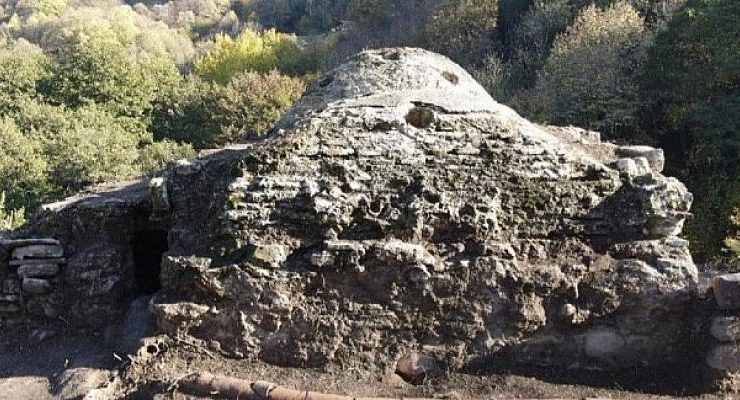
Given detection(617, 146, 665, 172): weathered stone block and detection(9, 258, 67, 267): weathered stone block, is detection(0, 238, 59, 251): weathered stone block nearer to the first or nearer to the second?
detection(9, 258, 67, 267): weathered stone block

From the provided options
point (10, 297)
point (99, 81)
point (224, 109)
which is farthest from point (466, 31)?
point (10, 297)

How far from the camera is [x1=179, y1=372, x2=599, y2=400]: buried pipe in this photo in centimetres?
529

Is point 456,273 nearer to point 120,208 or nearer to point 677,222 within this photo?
point 677,222

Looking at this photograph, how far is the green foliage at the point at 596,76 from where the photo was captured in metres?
16.3

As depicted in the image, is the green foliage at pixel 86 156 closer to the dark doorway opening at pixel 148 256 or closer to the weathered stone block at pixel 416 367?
the dark doorway opening at pixel 148 256

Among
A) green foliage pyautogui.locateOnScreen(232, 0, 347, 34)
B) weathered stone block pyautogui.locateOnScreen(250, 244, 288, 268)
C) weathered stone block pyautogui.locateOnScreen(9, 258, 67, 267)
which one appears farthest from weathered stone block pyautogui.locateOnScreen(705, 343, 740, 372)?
green foliage pyautogui.locateOnScreen(232, 0, 347, 34)

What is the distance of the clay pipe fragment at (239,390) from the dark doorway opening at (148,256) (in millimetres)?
2400

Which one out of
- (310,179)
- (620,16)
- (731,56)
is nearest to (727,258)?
(731,56)

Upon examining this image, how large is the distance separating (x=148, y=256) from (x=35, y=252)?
131 centimetres

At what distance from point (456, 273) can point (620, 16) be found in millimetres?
17783

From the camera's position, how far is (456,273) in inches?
231

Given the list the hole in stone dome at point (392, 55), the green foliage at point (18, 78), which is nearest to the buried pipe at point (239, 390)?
the hole in stone dome at point (392, 55)

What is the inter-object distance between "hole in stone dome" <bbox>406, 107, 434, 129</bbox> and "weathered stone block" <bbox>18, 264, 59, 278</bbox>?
4.57m

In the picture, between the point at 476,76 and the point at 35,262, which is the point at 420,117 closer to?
the point at 35,262
